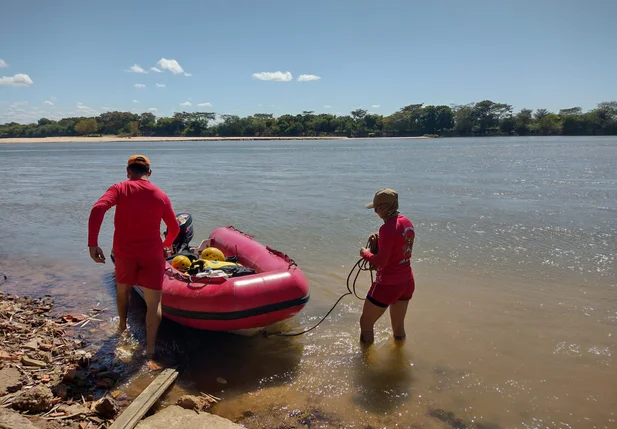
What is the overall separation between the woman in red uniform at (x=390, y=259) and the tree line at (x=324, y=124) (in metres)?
115

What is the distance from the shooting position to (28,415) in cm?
330

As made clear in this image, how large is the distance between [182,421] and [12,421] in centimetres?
108

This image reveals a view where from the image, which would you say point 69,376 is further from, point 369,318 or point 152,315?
point 369,318

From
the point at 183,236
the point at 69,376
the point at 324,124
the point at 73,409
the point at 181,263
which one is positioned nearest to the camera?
the point at 73,409

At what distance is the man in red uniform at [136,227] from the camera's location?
4074mm

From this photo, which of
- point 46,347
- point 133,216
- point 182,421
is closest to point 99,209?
point 133,216

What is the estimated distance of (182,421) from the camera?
3.37m

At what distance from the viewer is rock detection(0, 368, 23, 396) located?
3586 mm

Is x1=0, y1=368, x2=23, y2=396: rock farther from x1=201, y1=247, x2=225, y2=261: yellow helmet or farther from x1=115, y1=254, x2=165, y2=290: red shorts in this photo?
x1=201, y1=247, x2=225, y2=261: yellow helmet

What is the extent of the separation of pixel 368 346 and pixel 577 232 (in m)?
7.66

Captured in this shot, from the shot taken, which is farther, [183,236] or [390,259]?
[183,236]

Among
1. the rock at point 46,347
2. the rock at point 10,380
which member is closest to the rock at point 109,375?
the rock at point 10,380

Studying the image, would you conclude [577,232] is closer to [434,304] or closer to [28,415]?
[434,304]

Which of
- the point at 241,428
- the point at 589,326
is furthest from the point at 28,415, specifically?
the point at 589,326
